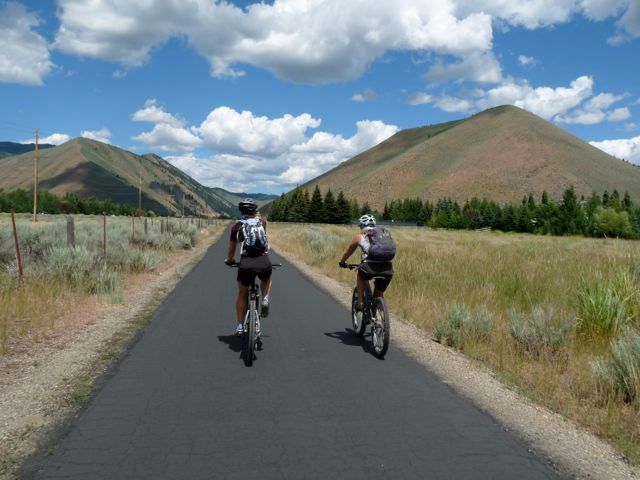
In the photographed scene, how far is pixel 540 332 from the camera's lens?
7.27 meters

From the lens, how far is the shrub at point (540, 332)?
710cm

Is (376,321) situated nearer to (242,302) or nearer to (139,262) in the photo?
(242,302)

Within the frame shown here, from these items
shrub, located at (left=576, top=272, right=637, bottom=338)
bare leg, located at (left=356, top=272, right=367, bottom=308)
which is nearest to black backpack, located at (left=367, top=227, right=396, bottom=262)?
bare leg, located at (left=356, top=272, right=367, bottom=308)

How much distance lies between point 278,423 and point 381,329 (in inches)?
111

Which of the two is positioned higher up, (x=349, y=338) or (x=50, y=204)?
(x=50, y=204)

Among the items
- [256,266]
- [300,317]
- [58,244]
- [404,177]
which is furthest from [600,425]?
[404,177]

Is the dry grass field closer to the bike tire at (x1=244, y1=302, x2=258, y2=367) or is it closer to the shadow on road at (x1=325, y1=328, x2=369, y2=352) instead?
the shadow on road at (x1=325, y1=328, x2=369, y2=352)

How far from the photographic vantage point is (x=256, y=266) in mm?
6730

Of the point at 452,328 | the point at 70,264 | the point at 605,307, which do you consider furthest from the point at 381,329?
the point at 70,264

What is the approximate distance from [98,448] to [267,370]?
2498mm

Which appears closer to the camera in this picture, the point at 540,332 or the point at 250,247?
the point at 250,247

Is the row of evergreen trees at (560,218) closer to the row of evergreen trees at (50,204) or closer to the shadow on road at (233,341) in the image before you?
the shadow on road at (233,341)

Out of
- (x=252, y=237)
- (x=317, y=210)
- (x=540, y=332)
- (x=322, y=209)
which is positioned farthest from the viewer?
(x=317, y=210)

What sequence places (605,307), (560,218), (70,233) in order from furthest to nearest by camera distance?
(560,218)
(70,233)
(605,307)
